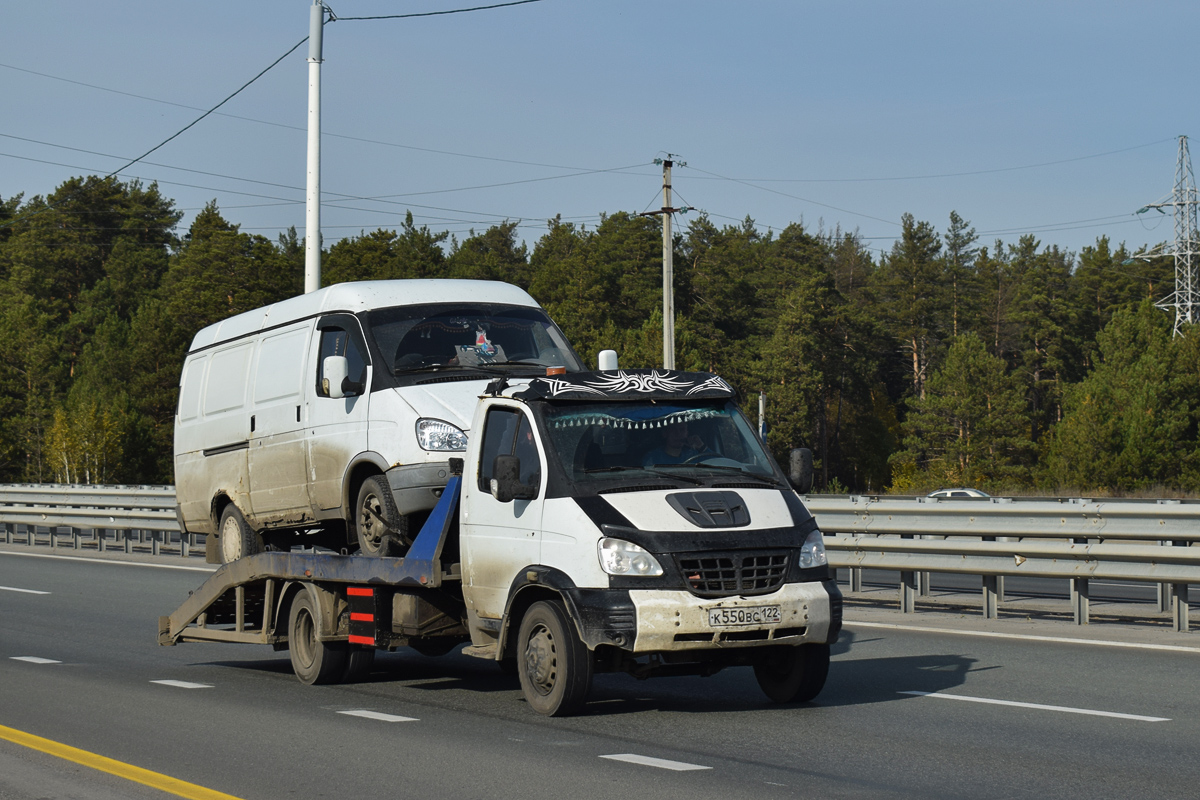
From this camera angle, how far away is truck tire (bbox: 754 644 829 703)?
9055mm

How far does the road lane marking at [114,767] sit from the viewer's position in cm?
682

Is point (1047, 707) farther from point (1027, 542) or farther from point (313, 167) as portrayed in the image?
point (313, 167)

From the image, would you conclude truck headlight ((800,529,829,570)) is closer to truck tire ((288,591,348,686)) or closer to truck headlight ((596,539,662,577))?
truck headlight ((596,539,662,577))

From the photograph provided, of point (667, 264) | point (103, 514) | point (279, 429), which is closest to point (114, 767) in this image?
point (279, 429)

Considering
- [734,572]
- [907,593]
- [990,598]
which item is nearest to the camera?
[734,572]

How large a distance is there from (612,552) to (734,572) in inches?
27.8

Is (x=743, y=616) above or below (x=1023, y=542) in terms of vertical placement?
below

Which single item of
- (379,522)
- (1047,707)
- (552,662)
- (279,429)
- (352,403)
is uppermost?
(352,403)

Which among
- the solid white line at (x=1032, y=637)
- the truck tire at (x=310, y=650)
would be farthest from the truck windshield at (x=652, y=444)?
the solid white line at (x=1032, y=637)

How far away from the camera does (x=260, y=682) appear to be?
1124 centimetres

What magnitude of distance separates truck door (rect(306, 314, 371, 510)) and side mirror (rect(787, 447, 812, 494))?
3.28 metres

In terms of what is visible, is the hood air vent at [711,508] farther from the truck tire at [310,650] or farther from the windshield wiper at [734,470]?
the truck tire at [310,650]

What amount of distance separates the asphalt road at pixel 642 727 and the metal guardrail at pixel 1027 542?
0.59m

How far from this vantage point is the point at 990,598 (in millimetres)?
14328
